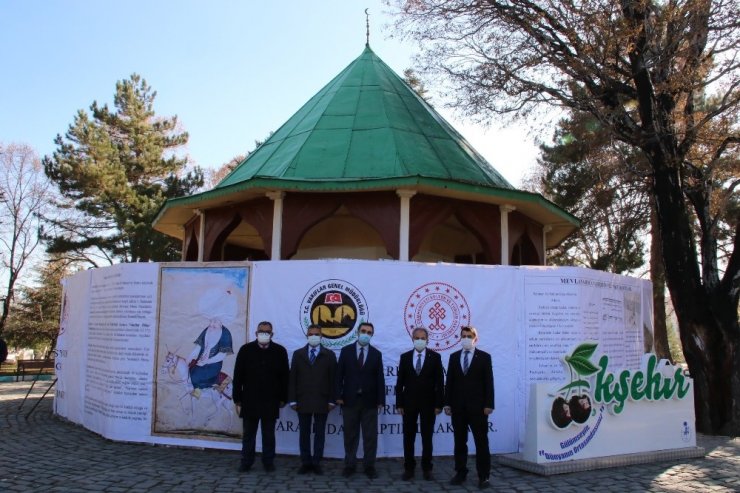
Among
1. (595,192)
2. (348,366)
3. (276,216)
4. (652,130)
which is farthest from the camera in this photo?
(595,192)

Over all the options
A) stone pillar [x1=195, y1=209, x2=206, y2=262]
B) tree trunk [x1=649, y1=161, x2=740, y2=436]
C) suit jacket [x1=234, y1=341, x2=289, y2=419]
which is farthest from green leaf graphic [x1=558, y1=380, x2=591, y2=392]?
stone pillar [x1=195, y1=209, x2=206, y2=262]

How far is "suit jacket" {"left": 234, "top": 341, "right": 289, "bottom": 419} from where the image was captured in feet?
24.0

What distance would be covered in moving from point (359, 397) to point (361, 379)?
21 cm

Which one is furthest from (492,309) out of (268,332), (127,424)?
(127,424)

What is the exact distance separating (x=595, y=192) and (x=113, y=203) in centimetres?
2444

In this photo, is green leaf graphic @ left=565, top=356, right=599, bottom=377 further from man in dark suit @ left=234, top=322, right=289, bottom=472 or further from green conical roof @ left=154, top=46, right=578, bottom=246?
green conical roof @ left=154, top=46, right=578, bottom=246

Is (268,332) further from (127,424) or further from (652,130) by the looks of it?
(652,130)

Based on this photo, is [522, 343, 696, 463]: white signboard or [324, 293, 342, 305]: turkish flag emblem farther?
[324, 293, 342, 305]: turkish flag emblem

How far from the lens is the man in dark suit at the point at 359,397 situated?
726 cm

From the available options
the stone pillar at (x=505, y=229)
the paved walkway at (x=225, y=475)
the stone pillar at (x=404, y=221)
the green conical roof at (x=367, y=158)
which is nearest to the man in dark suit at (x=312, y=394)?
the paved walkway at (x=225, y=475)

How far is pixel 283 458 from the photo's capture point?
8.02m

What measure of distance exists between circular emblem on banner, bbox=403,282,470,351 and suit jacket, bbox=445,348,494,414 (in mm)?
1130

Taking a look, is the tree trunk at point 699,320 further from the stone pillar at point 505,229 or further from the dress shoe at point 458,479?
the dress shoe at point 458,479

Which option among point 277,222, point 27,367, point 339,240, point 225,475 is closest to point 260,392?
point 225,475
